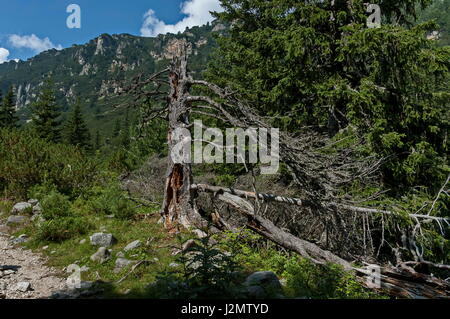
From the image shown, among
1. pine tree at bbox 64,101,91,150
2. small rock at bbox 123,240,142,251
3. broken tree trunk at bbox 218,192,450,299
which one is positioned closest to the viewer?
broken tree trunk at bbox 218,192,450,299

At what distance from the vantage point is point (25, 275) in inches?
177

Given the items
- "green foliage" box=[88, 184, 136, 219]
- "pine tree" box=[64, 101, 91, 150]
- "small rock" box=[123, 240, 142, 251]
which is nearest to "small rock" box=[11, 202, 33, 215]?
"green foliage" box=[88, 184, 136, 219]

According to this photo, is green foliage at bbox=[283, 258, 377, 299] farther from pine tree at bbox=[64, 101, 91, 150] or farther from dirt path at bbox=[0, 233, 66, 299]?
pine tree at bbox=[64, 101, 91, 150]

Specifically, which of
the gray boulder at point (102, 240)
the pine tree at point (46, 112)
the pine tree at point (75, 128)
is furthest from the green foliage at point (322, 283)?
the pine tree at point (75, 128)

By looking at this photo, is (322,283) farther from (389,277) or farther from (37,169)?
(37,169)

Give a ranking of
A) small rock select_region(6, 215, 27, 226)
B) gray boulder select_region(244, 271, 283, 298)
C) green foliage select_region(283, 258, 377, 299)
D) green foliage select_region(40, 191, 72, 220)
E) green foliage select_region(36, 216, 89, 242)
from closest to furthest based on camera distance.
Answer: gray boulder select_region(244, 271, 283, 298) → green foliage select_region(283, 258, 377, 299) → green foliage select_region(36, 216, 89, 242) → green foliage select_region(40, 191, 72, 220) → small rock select_region(6, 215, 27, 226)

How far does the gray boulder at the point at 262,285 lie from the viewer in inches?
131

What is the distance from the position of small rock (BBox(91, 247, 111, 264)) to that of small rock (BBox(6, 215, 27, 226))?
3.58 m

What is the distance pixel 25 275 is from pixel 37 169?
19.9ft

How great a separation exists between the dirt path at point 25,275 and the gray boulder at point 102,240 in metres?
0.92

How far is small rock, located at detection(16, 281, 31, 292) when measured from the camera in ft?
12.7

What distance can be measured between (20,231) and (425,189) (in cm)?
1043

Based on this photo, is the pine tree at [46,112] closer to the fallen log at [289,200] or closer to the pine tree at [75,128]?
the pine tree at [75,128]

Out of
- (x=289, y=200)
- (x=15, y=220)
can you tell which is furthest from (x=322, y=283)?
(x=15, y=220)
